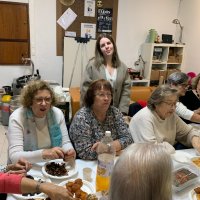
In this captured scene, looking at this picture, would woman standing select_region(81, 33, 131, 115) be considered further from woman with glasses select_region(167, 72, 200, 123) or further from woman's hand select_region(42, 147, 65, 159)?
woman's hand select_region(42, 147, 65, 159)

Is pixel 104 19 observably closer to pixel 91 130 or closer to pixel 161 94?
pixel 161 94

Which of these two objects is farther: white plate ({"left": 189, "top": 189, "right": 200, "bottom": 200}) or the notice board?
the notice board

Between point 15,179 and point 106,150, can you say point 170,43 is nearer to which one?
point 106,150

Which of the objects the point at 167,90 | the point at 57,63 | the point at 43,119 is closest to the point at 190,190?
the point at 167,90

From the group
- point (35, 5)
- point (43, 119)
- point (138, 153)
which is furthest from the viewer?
point (35, 5)

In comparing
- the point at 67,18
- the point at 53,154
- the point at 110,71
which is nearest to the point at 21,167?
the point at 53,154

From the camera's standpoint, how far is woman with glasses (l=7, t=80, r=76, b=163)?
165cm

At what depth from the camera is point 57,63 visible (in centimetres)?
458

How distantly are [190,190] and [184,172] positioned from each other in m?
0.11

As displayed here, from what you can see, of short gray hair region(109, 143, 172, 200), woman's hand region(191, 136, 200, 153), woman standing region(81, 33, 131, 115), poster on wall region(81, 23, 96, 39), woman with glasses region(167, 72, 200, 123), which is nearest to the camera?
short gray hair region(109, 143, 172, 200)

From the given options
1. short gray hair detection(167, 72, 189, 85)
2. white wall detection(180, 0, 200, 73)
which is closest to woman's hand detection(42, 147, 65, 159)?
short gray hair detection(167, 72, 189, 85)

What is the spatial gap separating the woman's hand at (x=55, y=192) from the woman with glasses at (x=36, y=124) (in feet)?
1.56

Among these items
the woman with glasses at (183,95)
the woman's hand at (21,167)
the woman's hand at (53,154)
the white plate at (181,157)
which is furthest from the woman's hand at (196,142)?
the woman's hand at (21,167)

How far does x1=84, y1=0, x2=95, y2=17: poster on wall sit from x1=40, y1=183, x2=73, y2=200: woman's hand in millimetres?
3834
